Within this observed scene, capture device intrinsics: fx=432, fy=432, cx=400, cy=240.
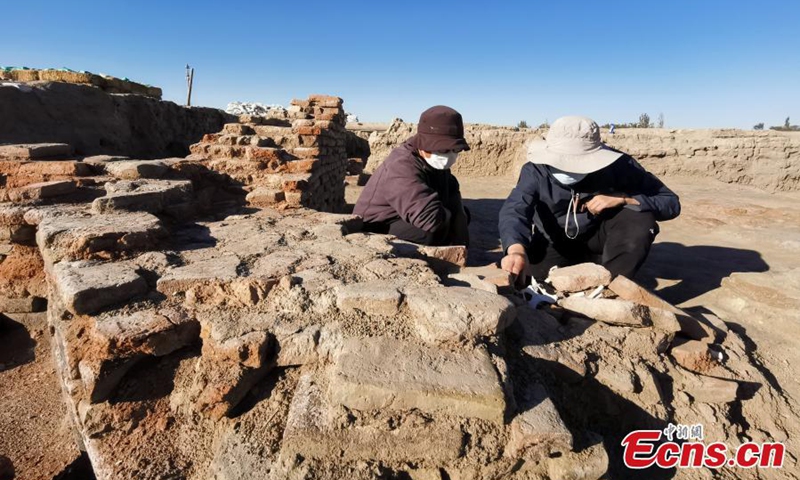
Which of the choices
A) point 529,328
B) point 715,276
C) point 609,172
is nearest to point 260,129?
point 609,172

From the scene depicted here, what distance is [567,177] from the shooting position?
9.45 ft

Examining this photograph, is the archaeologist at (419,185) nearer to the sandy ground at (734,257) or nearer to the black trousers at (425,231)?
the black trousers at (425,231)

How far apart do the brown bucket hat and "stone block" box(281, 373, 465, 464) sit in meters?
2.08

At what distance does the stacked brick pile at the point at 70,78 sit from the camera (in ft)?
24.7

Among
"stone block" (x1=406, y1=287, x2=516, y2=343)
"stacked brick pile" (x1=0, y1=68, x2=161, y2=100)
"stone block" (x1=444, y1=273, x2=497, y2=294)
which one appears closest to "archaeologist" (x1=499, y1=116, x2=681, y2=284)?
"stone block" (x1=444, y1=273, x2=497, y2=294)

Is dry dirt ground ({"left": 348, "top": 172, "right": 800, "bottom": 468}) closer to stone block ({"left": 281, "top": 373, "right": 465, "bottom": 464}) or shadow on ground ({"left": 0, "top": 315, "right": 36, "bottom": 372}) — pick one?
stone block ({"left": 281, "top": 373, "right": 465, "bottom": 464})

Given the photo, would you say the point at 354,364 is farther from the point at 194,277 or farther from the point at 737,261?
the point at 737,261

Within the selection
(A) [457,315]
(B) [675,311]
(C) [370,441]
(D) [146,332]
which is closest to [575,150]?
(B) [675,311]

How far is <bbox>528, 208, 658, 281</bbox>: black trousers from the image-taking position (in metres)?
2.93

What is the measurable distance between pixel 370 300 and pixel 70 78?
30.0ft

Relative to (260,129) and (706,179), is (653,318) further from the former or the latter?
(706,179)

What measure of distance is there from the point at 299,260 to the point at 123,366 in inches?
33.0

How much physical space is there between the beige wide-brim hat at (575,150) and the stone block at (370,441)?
201cm

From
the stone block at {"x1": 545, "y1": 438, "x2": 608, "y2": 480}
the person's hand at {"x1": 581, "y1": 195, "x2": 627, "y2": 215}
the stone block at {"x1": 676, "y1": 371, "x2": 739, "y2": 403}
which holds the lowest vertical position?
the stone block at {"x1": 545, "y1": 438, "x2": 608, "y2": 480}
